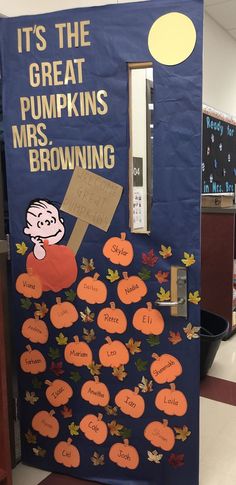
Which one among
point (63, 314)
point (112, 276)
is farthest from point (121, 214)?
point (63, 314)

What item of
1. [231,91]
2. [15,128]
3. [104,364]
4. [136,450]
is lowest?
[136,450]

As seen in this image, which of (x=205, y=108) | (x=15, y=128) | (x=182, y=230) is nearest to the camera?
(x=182, y=230)

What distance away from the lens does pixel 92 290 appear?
1.74 meters

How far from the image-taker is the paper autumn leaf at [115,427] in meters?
1.77

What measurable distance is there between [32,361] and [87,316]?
337mm

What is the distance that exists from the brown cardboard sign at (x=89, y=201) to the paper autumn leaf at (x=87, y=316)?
0.79 feet

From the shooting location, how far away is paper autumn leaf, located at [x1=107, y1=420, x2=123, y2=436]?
1772mm

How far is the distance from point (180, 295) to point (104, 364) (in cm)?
43

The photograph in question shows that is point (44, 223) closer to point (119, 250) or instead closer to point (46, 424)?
point (119, 250)

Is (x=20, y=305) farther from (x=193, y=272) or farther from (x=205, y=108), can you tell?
(x=205, y=108)

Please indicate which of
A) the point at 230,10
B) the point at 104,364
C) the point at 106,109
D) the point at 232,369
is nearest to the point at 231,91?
the point at 230,10

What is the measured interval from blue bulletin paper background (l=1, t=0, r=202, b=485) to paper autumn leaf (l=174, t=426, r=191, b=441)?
0.01 m

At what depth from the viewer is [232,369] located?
115 inches

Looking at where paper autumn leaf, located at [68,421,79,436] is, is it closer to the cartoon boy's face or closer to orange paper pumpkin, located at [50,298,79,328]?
orange paper pumpkin, located at [50,298,79,328]
